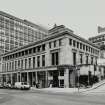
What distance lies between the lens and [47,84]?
50.0m

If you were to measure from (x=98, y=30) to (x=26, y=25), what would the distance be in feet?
154

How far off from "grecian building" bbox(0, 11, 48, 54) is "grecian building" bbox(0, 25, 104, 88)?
30.8 meters

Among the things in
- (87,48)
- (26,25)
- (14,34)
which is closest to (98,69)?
(87,48)

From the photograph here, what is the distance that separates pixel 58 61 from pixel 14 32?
5886 centimetres

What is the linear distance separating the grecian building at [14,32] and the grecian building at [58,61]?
3080 centimetres

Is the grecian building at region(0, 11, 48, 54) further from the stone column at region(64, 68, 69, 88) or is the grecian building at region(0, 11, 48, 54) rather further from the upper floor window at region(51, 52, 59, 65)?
the stone column at region(64, 68, 69, 88)

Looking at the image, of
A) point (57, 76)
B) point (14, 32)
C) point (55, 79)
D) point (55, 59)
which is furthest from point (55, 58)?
point (14, 32)

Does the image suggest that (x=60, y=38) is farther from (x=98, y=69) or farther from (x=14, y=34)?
(x=14, y=34)

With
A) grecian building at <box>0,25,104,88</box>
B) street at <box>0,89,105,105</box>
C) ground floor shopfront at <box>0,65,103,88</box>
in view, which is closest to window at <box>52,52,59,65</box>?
grecian building at <box>0,25,104,88</box>

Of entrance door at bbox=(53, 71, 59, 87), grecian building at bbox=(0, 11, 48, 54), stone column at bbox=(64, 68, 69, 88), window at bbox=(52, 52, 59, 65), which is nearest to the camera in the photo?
stone column at bbox=(64, 68, 69, 88)

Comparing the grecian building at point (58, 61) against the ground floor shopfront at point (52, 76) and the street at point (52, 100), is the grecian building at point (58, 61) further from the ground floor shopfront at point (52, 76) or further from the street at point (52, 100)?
the street at point (52, 100)

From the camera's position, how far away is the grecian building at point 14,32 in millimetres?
94188

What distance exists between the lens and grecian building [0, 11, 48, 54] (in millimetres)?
94188

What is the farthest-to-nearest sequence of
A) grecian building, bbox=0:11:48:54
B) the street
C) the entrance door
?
1. grecian building, bbox=0:11:48:54
2. the entrance door
3. the street
